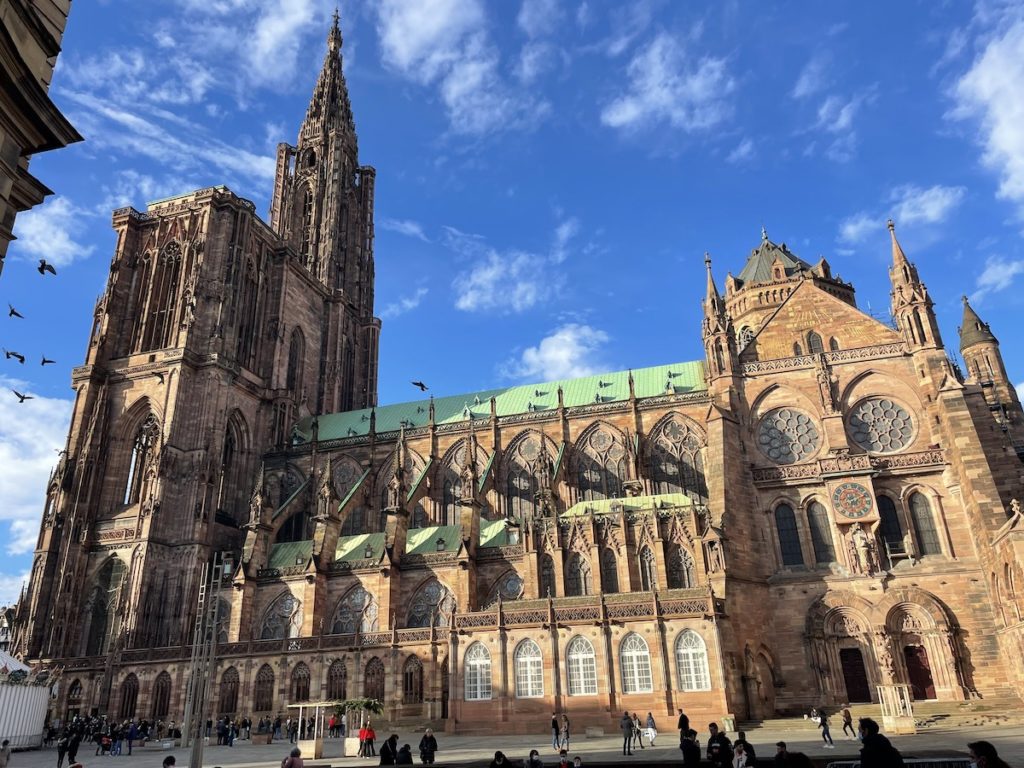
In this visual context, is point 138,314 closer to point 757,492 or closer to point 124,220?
point 124,220

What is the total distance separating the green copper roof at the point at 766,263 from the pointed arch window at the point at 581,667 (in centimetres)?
4186

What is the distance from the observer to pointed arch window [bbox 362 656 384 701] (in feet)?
130

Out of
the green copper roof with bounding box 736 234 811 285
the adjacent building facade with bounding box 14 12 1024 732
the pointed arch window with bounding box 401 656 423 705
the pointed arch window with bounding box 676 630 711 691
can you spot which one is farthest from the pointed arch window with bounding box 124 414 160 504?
the green copper roof with bounding box 736 234 811 285

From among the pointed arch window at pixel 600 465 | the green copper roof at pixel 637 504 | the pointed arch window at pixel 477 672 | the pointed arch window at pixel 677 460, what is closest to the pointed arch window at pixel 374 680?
the pointed arch window at pixel 477 672

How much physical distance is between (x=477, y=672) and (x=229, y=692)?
16.2m

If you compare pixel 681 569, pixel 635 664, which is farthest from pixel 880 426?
pixel 635 664

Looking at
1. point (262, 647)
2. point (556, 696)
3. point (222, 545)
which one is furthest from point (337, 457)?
point (556, 696)

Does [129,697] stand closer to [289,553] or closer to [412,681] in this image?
[289,553]

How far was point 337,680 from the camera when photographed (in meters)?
40.6

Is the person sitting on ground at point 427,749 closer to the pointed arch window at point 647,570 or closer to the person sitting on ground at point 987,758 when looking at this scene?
the person sitting on ground at point 987,758

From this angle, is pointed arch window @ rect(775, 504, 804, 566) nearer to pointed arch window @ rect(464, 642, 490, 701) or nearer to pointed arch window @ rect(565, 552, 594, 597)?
pointed arch window @ rect(565, 552, 594, 597)

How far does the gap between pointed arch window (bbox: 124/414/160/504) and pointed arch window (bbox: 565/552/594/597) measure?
30.2 meters

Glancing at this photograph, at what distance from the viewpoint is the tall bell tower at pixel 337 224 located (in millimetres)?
72875

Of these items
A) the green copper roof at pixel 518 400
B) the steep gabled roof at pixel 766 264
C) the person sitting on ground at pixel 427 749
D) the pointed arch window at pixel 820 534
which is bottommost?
the person sitting on ground at pixel 427 749
